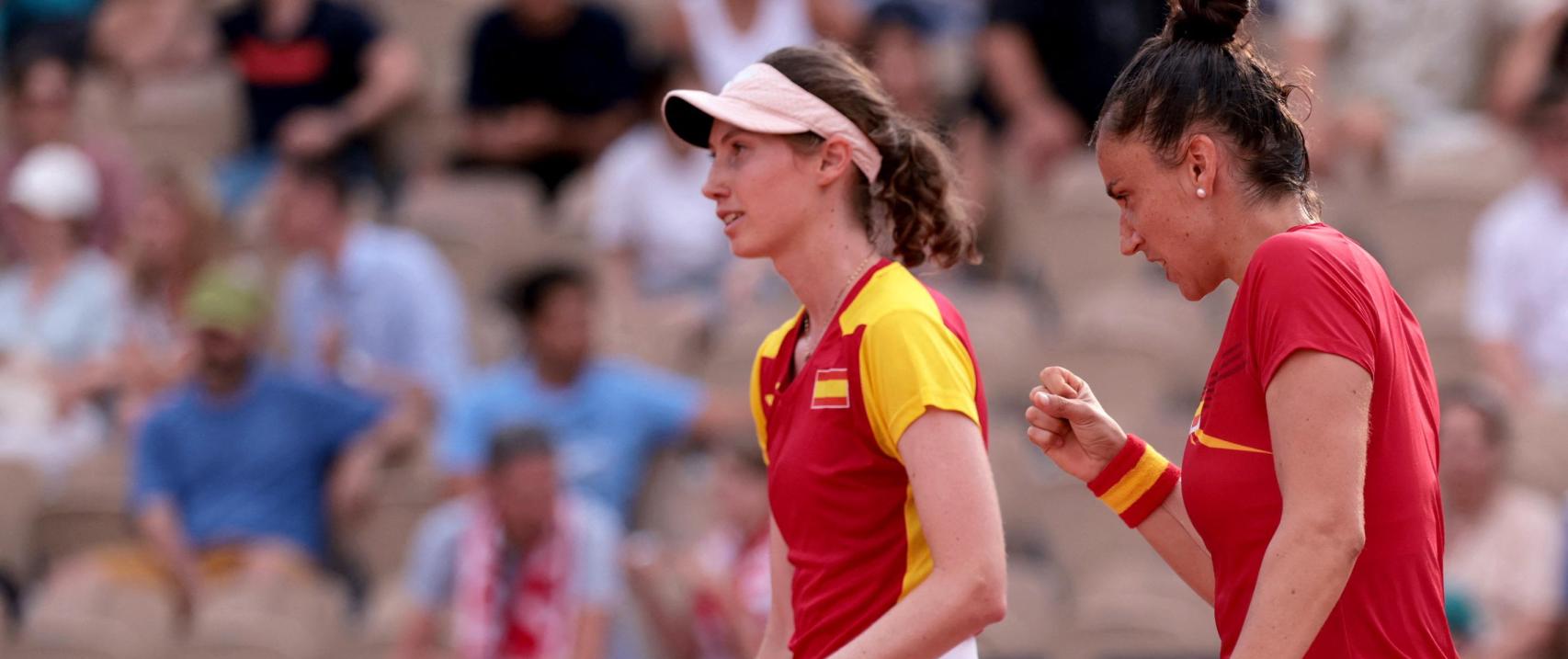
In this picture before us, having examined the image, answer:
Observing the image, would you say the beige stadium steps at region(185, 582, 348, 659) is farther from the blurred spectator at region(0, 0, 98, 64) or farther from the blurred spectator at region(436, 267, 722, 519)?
the blurred spectator at region(0, 0, 98, 64)

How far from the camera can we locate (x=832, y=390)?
9.23 feet

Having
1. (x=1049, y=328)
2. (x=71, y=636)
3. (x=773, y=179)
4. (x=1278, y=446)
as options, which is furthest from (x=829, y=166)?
(x=1049, y=328)

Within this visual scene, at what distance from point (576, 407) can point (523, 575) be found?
784mm

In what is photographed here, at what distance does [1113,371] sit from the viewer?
6.96 meters

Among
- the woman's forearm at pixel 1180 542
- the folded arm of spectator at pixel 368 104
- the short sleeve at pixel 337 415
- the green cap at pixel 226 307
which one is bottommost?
the short sleeve at pixel 337 415

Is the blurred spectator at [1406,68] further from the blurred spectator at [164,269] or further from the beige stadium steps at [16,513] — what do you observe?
the beige stadium steps at [16,513]

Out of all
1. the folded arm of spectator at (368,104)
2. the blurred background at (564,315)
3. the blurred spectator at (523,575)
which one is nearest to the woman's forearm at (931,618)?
the blurred background at (564,315)

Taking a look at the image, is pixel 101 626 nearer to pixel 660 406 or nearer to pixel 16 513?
pixel 16 513

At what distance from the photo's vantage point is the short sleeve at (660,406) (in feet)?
22.5

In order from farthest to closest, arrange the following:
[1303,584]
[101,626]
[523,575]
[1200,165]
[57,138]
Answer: [57,138], [101,626], [523,575], [1200,165], [1303,584]

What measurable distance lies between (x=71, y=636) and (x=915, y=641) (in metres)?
4.65

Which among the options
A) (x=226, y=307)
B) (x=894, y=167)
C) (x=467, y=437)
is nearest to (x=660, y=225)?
(x=467, y=437)

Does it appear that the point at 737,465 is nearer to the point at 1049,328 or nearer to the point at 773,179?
the point at 1049,328

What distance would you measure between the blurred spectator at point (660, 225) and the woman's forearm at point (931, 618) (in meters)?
5.33
